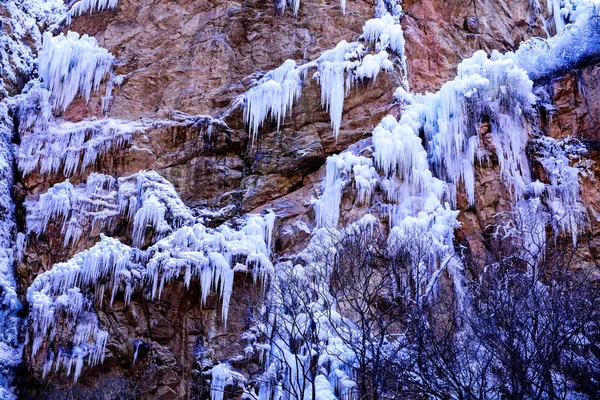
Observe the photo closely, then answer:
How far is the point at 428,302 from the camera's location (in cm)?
1286

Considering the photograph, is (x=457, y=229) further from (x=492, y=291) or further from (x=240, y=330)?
(x=240, y=330)

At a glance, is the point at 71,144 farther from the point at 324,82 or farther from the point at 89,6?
the point at 324,82

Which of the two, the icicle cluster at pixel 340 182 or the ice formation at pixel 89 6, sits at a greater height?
the ice formation at pixel 89 6

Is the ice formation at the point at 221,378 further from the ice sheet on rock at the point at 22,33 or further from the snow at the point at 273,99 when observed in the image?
the ice sheet on rock at the point at 22,33

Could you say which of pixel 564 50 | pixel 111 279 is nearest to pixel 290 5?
pixel 564 50

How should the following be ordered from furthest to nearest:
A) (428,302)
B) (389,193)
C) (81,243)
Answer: (81,243)
(389,193)
(428,302)

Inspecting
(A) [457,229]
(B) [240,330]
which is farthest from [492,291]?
(B) [240,330]

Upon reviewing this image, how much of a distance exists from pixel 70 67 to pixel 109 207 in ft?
20.2

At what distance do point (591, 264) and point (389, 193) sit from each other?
5.08m

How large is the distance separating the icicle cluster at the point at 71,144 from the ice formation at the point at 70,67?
1.24 meters

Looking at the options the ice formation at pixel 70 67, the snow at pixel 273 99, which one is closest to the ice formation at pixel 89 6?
the ice formation at pixel 70 67

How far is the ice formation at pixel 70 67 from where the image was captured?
20938 millimetres

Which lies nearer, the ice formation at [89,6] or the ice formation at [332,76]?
the ice formation at [332,76]

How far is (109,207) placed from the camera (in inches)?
706
